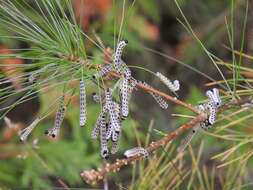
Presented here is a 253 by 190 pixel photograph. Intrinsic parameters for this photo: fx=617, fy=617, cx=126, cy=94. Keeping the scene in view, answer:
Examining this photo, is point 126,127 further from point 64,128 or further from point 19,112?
point 19,112

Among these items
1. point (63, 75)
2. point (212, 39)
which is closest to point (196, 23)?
point (212, 39)

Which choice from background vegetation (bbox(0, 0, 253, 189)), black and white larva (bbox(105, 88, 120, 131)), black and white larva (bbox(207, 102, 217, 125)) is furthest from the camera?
background vegetation (bbox(0, 0, 253, 189))

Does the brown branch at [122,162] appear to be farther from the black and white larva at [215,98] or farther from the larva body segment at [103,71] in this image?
the larva body segment at [103,71]

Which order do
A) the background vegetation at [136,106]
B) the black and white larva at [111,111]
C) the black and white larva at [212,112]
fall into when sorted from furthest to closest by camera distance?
the background vegetation at [136,106], the black and white larva at [212,112], the black and white larva at [111,111]

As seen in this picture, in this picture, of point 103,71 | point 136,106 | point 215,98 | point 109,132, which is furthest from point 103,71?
point 136,106

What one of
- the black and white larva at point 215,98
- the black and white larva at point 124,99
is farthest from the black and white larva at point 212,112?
the black and white larva at point 124,99

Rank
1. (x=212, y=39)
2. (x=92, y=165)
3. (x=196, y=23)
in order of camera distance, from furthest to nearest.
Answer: (x=196, y=23) < (x=212, y=39) < (x=92, y=165)

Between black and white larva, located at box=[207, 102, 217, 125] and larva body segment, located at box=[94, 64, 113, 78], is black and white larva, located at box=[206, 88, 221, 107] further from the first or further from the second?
larva body segment, located at box=[94, 64, 113, 78]

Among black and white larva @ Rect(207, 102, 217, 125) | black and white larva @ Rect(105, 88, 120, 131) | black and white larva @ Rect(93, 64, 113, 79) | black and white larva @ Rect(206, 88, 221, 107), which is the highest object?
black and white larva @ Rect(93, 64, 113, 79)

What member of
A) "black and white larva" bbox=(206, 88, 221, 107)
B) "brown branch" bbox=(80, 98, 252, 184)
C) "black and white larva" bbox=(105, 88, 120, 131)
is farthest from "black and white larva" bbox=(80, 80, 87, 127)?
"black and white larva" bbox=(206, 88, 221, 107)
